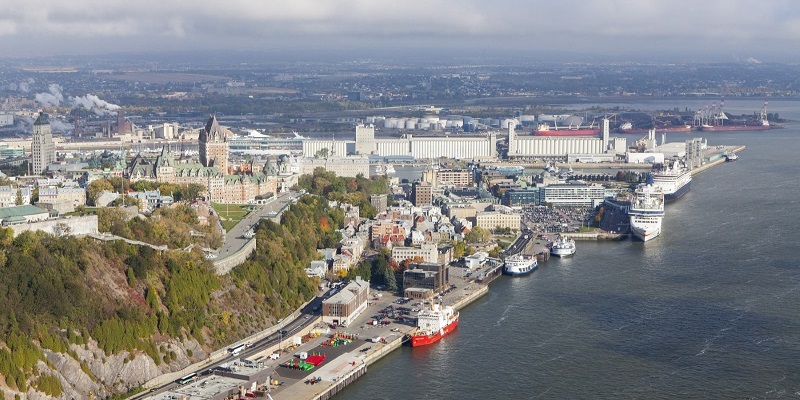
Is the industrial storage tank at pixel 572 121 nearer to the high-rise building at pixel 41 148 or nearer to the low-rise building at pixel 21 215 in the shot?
the high-rise building at pixel 41 148

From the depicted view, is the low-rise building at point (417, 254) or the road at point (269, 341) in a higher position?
the low-rise building at point (417, 254)

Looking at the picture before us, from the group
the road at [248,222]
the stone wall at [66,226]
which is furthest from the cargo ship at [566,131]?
the stone wall at [66,226]

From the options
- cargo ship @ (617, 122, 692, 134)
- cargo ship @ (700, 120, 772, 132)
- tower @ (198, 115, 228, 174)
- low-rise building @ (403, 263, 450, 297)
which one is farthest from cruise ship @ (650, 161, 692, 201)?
cargo ship @ (700, 120, 772, 132)

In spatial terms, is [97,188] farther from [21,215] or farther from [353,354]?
[353,354]

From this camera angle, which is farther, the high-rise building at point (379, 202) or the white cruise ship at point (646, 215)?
the high-rise building at point (379, 202)

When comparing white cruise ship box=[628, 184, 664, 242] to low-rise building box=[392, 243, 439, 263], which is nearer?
low-rise building box=[392, 243, 439, 263]

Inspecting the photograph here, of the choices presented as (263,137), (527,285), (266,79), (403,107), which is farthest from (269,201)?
(266,79)

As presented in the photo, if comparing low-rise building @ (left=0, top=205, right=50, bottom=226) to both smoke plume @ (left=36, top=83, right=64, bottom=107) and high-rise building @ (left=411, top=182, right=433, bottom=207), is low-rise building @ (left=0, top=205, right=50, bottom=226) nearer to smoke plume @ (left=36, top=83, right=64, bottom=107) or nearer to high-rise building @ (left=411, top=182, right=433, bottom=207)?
high-rise building @ (left=411, top=182, right=433, bottom=207)
